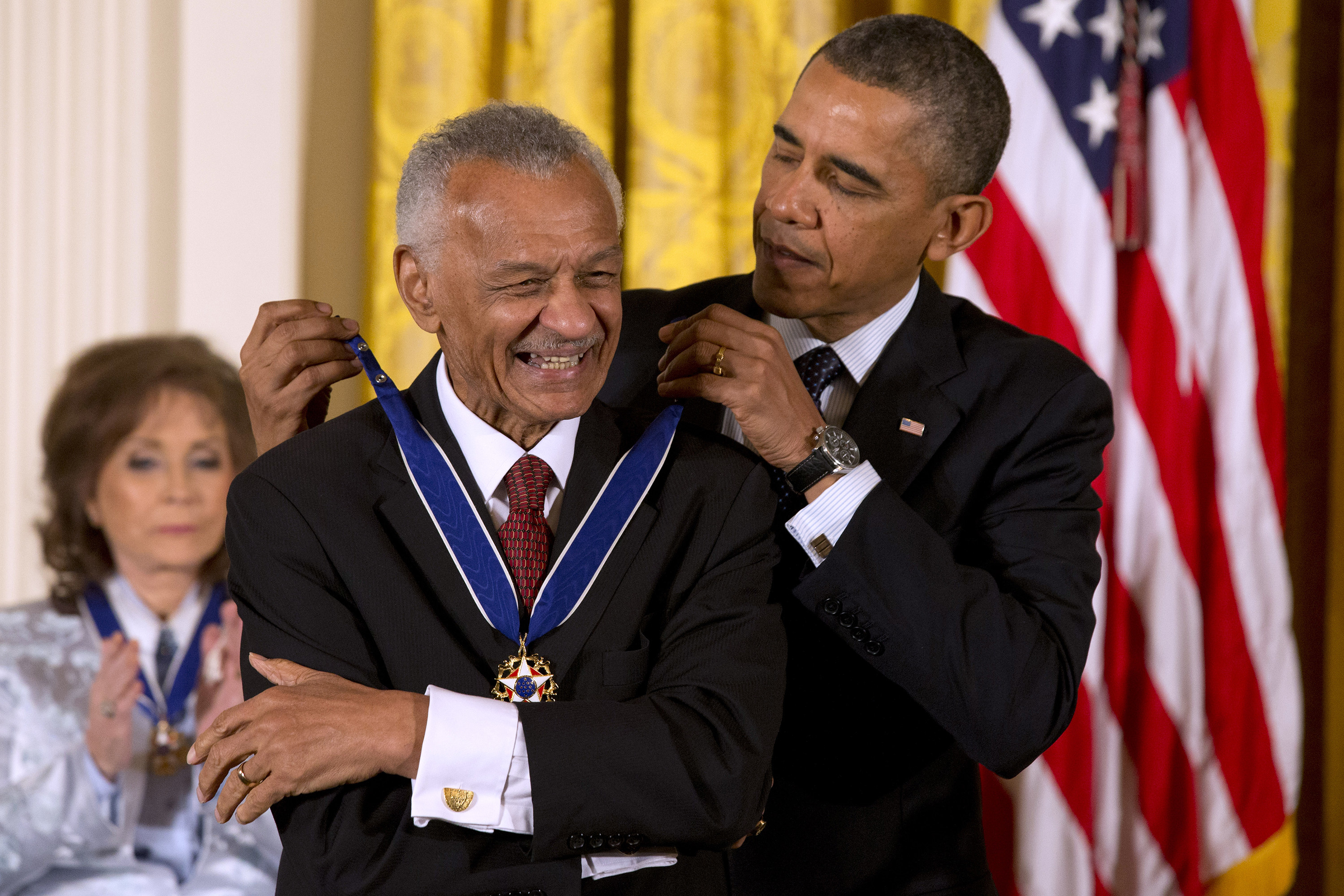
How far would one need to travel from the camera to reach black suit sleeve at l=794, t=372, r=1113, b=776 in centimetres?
144

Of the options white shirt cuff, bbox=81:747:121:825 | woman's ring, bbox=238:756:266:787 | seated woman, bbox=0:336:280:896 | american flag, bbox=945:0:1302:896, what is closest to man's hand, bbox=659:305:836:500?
woman's ring, bbox=238:756:266:787

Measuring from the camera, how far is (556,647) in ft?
4.00

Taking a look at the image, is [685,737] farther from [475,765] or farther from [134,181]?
[134,181]

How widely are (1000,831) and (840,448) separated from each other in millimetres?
1875

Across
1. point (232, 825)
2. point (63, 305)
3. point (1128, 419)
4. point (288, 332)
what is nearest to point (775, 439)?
point (288, 332)

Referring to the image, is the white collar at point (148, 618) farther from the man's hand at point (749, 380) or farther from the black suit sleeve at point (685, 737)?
the black suit sleeve at point (685, 737)

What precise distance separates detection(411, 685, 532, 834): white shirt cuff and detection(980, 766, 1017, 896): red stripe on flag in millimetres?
2079

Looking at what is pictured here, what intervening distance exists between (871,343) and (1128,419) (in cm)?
141

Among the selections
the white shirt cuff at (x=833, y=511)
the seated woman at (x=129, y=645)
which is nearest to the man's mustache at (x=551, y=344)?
the white shirt cuff at (x=833, y=511)

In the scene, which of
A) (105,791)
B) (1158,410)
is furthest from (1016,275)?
(105,791)

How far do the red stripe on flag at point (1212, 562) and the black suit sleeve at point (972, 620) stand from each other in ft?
4.70

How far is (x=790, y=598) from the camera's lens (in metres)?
1.58

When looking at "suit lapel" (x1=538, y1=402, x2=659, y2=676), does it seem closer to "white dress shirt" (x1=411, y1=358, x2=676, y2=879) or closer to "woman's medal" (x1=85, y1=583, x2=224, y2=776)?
"white dress shirt" (x1=411, y1=358, x2=676, y2=879)

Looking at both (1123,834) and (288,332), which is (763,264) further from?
(1123,834)
